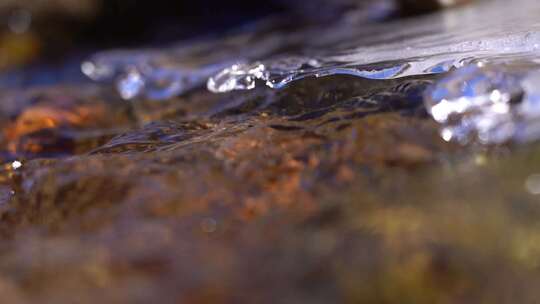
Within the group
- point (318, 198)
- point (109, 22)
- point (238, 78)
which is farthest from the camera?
point (109, 22)

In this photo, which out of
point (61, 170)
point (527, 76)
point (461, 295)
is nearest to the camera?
point (461, 295)

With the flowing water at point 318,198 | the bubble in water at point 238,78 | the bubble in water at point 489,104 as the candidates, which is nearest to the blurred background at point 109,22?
the bubble in water at point 238,78

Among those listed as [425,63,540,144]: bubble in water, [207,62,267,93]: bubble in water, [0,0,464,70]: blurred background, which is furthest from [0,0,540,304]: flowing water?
[0,0,464,70]: blurred background

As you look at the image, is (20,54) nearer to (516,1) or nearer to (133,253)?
(516,1)

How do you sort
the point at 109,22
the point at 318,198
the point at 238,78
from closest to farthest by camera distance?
the point at 318,198 < the point at 238,78 < the point at 109,22

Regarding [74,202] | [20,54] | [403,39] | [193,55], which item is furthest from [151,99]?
[20,54]

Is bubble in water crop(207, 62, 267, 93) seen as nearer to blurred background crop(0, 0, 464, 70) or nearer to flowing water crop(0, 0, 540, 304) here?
flowing water crop(0, 0, 540, 304)

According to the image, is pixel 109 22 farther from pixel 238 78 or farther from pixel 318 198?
pixel 318 198

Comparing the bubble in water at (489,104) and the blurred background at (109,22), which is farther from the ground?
the blurred background at (109,22)

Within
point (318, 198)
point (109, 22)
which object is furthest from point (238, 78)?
point (109, 22)

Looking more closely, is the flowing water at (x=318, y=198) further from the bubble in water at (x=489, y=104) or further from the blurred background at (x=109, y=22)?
the blurred background at (x=109, y=22)

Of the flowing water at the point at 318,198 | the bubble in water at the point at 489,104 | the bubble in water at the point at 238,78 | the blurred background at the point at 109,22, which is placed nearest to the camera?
the flowing water at the point at 318,198
